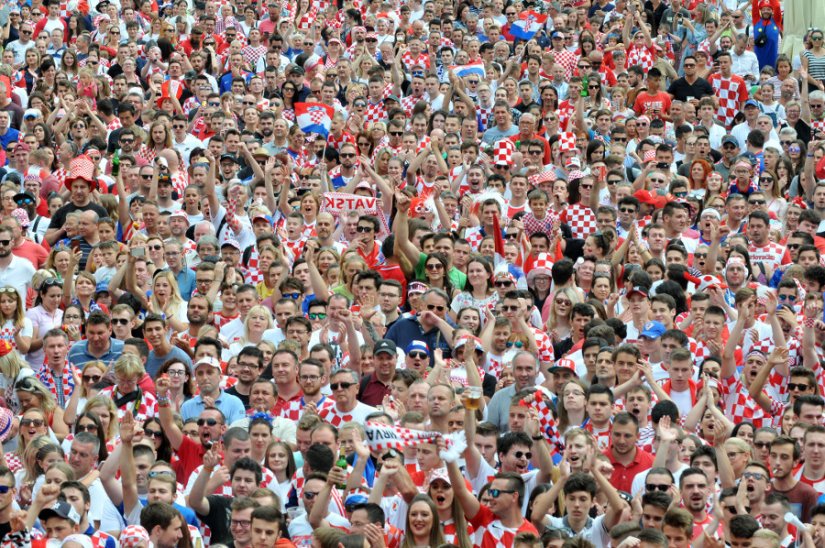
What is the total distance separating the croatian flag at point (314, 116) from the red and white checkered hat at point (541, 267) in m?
4.54

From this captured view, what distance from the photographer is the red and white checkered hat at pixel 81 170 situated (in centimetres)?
1656

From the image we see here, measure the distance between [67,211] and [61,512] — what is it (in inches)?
257

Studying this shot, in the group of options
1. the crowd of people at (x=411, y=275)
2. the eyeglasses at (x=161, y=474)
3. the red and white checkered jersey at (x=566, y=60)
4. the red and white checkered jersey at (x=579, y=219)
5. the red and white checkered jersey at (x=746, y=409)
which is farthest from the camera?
the red and white checkered jersey at (x=566, y=60)

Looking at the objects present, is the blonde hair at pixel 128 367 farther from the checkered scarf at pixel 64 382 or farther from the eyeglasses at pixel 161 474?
the eyeglasses at pixel 161 474

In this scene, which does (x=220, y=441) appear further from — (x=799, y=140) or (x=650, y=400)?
(x=799, y=140)

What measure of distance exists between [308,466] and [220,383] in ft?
6.99

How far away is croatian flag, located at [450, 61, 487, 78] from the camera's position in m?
20.7

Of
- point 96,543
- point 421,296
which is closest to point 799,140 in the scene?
point 421,296

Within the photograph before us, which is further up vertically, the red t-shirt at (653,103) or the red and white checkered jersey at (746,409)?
the red and white checkered jersey at (746,409)

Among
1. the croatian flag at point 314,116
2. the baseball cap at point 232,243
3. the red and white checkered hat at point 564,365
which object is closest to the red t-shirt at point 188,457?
the red and white checkered hat at point 564,365

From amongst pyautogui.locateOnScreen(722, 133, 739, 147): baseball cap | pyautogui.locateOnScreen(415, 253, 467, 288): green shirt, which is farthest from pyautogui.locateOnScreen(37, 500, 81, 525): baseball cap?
pyautogui.locateOnScreen(722, 133, 739, 147): baseball cap

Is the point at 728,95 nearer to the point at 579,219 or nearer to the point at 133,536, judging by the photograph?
the point at 579,219

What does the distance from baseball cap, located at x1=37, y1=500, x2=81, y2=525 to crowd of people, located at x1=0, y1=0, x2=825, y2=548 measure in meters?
0.02

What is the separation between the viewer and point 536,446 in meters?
11.6
